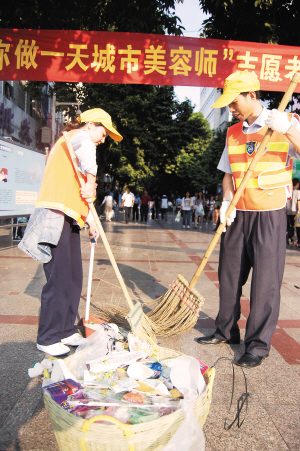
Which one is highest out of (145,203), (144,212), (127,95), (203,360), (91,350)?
(127,95)

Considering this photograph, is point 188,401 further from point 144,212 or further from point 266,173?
point 144,212

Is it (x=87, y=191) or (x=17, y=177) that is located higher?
(x=17, y=177)

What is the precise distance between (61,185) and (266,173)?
144cm

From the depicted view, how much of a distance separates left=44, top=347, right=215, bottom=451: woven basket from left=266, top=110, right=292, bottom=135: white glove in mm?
1829

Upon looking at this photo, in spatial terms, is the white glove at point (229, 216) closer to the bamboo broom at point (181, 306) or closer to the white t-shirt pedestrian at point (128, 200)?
the bamboo broom at point (181, 306)

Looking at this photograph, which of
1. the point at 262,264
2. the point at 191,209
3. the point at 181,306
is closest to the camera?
the point at 262,264

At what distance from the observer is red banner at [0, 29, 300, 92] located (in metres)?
6.76

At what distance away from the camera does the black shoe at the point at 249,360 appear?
2.73m

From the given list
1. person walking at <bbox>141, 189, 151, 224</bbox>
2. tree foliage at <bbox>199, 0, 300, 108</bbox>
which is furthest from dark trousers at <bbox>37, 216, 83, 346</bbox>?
person walking at <bbox>141, 189, 151, 224</bbox>

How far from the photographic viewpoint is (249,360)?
2764mm

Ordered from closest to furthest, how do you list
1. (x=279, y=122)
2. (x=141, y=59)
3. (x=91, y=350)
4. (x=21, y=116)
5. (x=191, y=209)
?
1. (x=91, y=350)
2. (x=279, y=122)
3. (x=141, y=59)
4. (x=191, y=209)
5. (x=21, y=116)

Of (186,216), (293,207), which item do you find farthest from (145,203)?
(293,207)

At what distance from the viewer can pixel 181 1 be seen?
23.2 ft

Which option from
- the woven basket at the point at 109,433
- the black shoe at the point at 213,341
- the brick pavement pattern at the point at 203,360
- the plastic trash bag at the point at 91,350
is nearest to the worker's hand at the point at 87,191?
the plastic trash bag at the point at 91,350
